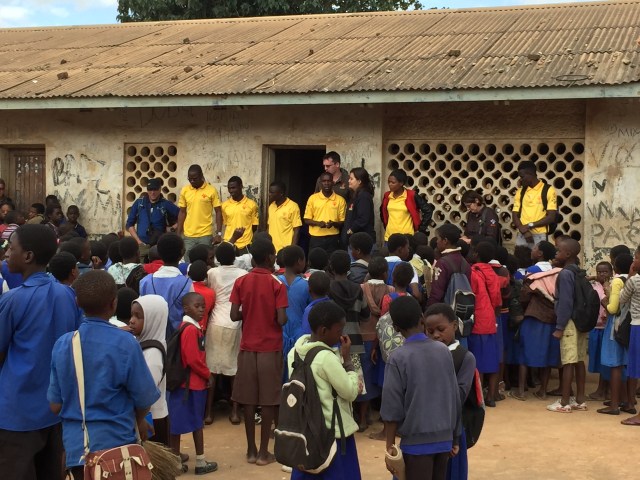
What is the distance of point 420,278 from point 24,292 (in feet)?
13.8

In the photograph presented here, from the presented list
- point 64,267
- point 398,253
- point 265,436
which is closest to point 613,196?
point 398,253

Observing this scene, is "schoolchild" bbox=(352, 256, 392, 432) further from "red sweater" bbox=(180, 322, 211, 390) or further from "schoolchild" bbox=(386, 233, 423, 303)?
"red sweater" bbox=(180, 322, 211, 390)

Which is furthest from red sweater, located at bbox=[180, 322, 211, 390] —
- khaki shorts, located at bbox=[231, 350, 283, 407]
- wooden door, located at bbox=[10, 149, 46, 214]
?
wooden door, located at bbox=[10, 149, 46, 214]

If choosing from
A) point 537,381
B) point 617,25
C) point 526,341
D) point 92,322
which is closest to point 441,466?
point 92,322

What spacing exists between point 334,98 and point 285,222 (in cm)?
156

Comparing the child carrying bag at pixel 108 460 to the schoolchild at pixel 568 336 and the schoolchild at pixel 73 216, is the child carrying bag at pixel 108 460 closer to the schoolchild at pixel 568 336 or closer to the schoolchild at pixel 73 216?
the schoolchild at pixel 568 336

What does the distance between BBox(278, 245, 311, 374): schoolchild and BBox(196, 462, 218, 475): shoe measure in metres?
0.97

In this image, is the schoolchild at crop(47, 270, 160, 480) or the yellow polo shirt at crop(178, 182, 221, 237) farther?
the yellow polo shirt at crop(178, 182, 221, 237)

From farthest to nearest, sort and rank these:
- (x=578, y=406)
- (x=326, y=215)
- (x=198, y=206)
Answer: (x=198, y=206) → (x=326, y=215) → (x=578, y=406)

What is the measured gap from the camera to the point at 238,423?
762 cm

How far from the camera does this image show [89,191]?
39.5ft

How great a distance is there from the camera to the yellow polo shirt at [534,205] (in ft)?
31.1

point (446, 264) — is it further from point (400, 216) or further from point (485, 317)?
point (400, 216)

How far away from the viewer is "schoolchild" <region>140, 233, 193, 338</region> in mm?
6410
